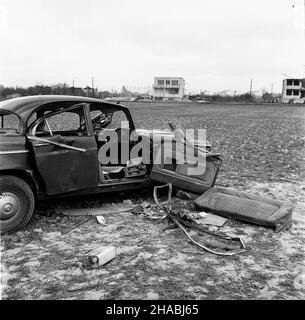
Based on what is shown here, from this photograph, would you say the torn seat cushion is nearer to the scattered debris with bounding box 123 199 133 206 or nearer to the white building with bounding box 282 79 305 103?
the scattered debris with bounding box 123 199 133 206

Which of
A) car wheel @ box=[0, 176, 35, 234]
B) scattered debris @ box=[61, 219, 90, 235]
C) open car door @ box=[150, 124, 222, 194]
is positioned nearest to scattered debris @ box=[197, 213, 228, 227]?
open car door @ box=[150, 124, 222, 194]

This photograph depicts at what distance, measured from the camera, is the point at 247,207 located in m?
5.62

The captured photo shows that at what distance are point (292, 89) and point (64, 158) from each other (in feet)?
322

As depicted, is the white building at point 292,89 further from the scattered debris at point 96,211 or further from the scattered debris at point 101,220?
the scattered debris at point 101,220

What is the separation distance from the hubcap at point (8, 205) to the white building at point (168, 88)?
101 m

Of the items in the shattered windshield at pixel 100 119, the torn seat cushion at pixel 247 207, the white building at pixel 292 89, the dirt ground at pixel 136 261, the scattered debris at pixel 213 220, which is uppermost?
the white building at pixel 292 89

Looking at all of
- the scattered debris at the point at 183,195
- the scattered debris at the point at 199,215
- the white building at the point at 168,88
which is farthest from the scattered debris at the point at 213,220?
the white building at the point at 168,88

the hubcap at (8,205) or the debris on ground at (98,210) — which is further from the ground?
the hubcap at (8,205)

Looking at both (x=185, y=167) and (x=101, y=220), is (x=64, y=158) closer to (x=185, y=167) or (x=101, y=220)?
(x=101, y=220)

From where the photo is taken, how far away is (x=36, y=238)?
189 inches

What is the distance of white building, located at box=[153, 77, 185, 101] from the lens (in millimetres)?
105562

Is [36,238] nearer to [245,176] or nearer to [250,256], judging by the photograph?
[250,256]

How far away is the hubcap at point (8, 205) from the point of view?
4.66m

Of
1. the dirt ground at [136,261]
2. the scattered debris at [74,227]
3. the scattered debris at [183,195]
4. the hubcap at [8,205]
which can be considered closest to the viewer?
the dirt ground at [136,261]
